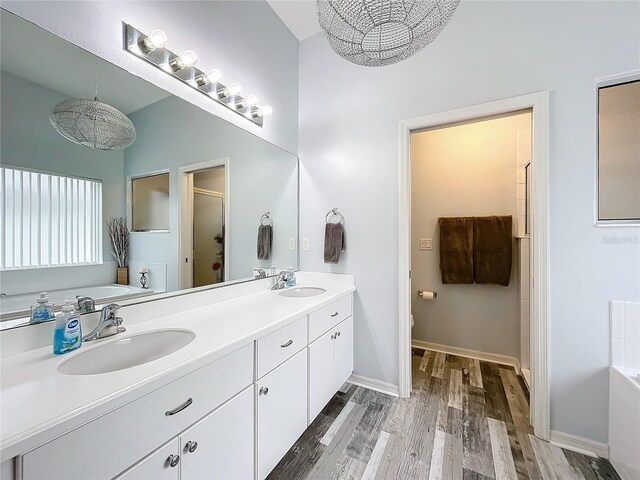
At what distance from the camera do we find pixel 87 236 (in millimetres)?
1159

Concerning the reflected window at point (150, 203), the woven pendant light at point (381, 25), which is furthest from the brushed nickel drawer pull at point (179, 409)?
the woven pendant light at point (381, 25)

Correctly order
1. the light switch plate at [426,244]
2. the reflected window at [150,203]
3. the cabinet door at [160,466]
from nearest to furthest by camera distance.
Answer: the cabinet door at [160,466]
the reflected window at [150,203]
the light switch plate at [426,244]

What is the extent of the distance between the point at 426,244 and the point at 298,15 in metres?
2.38

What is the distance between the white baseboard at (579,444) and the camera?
1443 mm

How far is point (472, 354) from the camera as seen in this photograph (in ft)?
8.66

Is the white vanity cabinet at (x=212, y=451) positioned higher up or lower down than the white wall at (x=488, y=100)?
lower down

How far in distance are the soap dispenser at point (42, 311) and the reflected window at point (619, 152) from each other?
2630 mm

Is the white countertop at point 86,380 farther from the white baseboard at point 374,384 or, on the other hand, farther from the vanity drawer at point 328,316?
the white baseboard at point 374,384

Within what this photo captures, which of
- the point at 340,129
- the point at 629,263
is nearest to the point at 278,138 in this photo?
the point at 340,129

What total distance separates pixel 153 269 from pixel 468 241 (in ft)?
8.56

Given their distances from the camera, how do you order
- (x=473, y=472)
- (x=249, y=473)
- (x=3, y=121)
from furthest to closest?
(x=473, y=472) < (x=249, y=473) < (x=3, y=121)

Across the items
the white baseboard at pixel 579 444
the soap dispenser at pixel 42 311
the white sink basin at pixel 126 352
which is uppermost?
the soap dispenser at pixel 42 311

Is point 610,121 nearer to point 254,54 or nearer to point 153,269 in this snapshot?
point 254,54

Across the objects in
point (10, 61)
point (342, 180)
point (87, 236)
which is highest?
point (10, 61)
